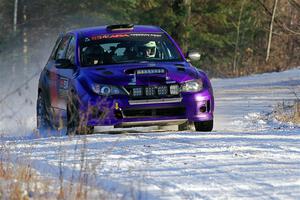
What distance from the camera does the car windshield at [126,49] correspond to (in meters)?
11.4

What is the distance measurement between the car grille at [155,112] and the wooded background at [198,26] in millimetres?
20399

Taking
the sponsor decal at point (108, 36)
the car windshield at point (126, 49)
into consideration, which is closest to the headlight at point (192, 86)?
the car windshield at point (126, 49)

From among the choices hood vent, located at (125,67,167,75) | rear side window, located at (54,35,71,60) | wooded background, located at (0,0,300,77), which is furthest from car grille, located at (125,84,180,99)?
wooded background, located at (0,0,300,77)

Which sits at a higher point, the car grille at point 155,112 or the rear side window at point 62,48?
the rear side window at point 62,48

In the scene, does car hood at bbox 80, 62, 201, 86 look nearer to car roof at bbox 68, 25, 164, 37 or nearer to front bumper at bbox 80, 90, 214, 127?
front bumper at bbox 80, 90, 214, 127

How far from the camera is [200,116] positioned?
34.9 feet

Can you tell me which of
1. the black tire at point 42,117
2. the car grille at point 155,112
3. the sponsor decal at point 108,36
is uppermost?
the sponsor decal at point 108,36

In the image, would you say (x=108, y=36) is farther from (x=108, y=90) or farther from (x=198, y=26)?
(x=198, y=26)

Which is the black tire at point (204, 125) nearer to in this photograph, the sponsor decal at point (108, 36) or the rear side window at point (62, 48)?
the sponsor decal at point (108, 36)

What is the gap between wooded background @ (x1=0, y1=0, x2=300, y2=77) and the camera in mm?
37344

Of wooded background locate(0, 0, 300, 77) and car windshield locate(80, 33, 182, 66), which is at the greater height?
car windshield locate(80, 33, 182, 66)

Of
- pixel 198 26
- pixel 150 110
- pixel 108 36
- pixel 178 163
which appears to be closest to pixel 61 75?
pixel 108 36

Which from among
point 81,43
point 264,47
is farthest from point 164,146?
point 264,47

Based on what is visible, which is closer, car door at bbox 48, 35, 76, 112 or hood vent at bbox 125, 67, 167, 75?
hood vent at bbox 125, 67, 167, 75
